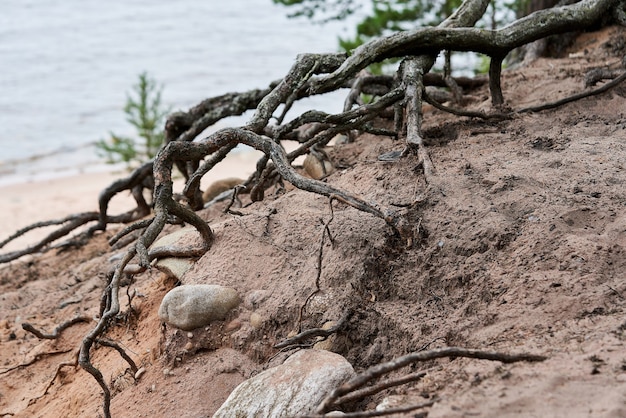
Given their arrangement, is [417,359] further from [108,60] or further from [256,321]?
[108,60]

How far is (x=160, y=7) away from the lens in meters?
31.1

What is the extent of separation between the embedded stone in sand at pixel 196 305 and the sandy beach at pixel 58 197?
278 inches

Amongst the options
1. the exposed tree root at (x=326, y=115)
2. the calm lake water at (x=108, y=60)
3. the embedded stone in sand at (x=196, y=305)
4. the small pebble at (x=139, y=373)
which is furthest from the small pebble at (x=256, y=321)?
the calm lake water at (x=108, y=60)

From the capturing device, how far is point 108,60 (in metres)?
21.8

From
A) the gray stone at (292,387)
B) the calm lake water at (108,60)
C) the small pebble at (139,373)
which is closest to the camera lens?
the gray stone at (292,387)

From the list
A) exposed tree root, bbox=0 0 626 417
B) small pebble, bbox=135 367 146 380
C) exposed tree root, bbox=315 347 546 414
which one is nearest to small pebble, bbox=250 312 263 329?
exposed tree root, bbox=0 0 626 417

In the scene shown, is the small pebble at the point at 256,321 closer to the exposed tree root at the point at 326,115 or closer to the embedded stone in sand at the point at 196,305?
the embedded stone in sand at the point at 196,305

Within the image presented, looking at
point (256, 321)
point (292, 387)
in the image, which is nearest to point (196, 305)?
point (256, 321)

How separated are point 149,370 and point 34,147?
43.0 ft

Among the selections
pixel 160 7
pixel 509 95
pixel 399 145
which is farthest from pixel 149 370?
pixel 160 7

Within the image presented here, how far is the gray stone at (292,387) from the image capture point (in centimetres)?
232

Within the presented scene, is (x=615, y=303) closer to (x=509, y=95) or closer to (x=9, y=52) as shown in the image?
(x=509, y=95)

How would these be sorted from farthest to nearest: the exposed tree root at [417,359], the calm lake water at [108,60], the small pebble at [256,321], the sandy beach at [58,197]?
the calm lake water at [108,60] < the sandy beach at [58,197] < the small pebble at [256,321] < the exposed tree root at [417,359]

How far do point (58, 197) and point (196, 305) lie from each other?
968 cm
